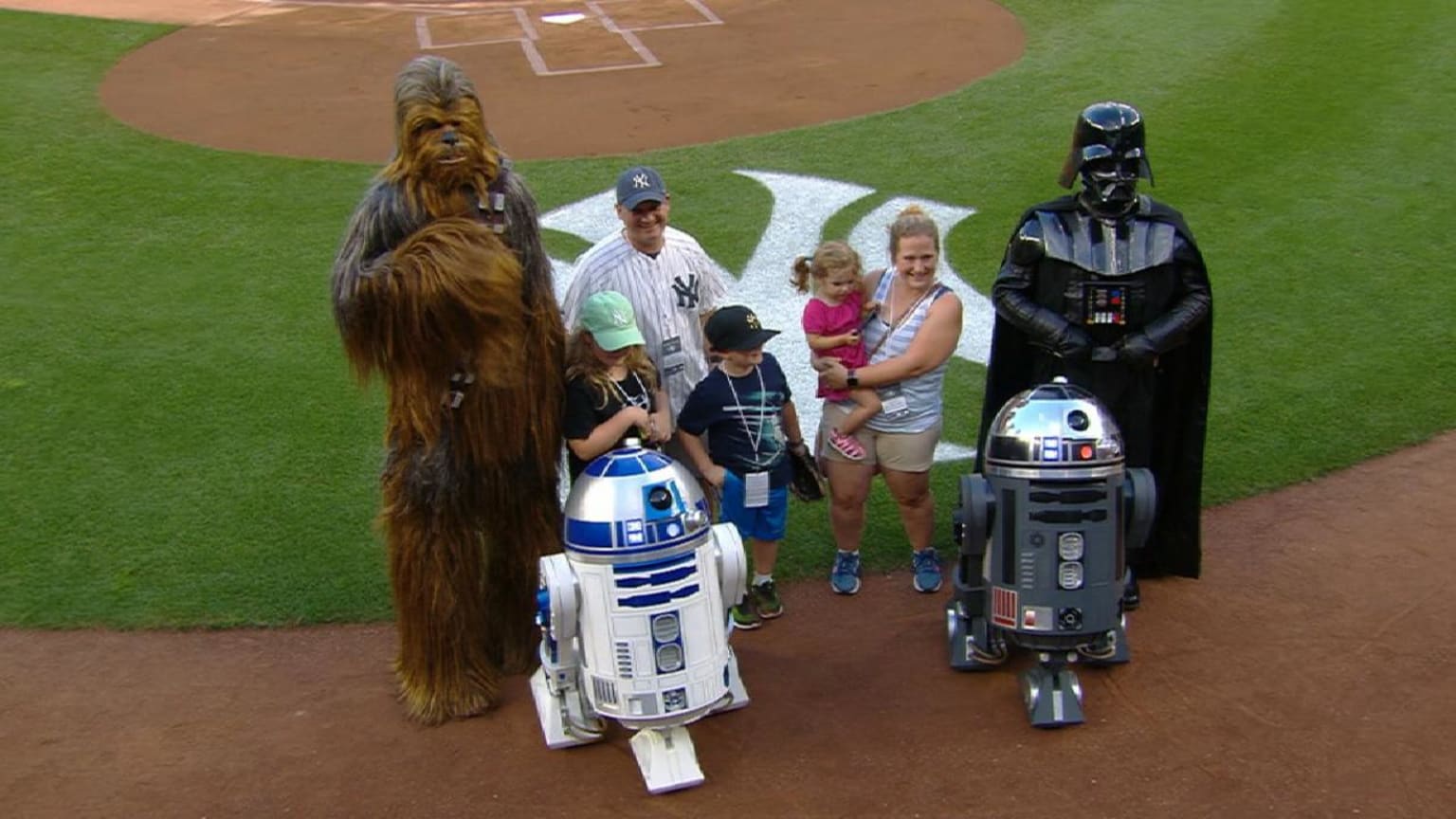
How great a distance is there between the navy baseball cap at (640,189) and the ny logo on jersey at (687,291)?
342 mm

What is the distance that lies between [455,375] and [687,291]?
3.75 feet

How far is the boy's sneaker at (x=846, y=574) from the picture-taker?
652cm

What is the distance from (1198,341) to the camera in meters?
6.07

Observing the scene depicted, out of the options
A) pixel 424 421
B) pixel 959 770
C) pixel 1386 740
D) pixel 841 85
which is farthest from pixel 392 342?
A: pixel 841 85

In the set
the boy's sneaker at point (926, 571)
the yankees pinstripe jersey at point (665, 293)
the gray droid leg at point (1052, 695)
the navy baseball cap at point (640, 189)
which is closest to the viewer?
the gray droid leg at point (1052, 695)

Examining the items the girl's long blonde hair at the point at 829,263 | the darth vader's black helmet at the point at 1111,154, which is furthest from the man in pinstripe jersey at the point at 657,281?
the darth vader's black helmet at the point at 1111,154

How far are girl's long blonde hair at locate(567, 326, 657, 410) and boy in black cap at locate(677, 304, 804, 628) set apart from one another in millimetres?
388

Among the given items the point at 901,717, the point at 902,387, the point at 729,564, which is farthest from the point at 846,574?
the point at 729,564

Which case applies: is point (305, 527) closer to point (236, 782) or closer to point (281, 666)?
point (281, 666)

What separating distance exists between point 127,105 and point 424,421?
9.84 meters

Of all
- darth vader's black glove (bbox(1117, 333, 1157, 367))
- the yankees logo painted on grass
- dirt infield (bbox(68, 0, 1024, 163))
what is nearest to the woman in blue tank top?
darth vader's black glove (bbox(1117, 333, 1157, 367))

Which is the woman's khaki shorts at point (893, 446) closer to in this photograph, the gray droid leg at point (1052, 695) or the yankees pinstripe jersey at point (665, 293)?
the yankees pinstripe jersey at point (665, 293)

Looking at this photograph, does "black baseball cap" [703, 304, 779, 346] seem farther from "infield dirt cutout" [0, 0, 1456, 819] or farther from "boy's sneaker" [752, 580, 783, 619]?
"infield dirt cutout" [0, 0, 1456, 819]

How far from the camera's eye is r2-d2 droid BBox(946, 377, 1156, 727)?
17.2 ft
